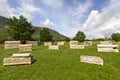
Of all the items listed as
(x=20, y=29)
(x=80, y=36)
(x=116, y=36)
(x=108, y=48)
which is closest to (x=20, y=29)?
(x=20, y=29)

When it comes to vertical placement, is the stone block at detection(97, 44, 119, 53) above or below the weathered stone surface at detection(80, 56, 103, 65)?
above

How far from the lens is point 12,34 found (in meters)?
54.6

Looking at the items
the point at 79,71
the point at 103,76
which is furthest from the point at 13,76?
the point at 103,76

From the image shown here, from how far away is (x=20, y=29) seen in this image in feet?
182

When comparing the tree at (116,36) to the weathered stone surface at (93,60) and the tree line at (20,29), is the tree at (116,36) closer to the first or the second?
the tree line at (20,29)

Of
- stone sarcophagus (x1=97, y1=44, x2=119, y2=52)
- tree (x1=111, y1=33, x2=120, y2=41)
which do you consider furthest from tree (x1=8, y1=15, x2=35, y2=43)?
tree (x1=111, y1=33, x2=120, y2=41)

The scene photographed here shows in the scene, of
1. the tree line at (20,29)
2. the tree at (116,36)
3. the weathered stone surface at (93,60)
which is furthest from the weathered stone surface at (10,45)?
the tree at (116,36)

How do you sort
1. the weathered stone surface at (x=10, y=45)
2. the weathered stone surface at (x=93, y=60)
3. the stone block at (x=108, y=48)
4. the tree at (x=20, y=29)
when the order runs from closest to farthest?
1. the weathered stone surface at (x=93, y=60)
2. the stone block at (x=108, y=48)
3. the weathered stone surface at (x=10, y=45)
4. the tree at (x=20, y=29)

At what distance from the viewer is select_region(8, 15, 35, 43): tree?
5441 cm

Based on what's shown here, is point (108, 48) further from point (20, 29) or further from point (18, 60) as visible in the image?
point (20, 29)

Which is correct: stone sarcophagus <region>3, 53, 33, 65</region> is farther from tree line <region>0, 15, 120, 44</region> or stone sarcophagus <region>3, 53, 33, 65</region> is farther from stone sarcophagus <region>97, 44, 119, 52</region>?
tree line <region>0, 15, 120, 44</region>

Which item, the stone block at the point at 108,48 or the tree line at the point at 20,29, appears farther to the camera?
the tree line at the point at 20,29

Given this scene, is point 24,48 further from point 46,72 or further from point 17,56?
point 46,72

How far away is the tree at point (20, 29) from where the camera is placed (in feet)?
178
